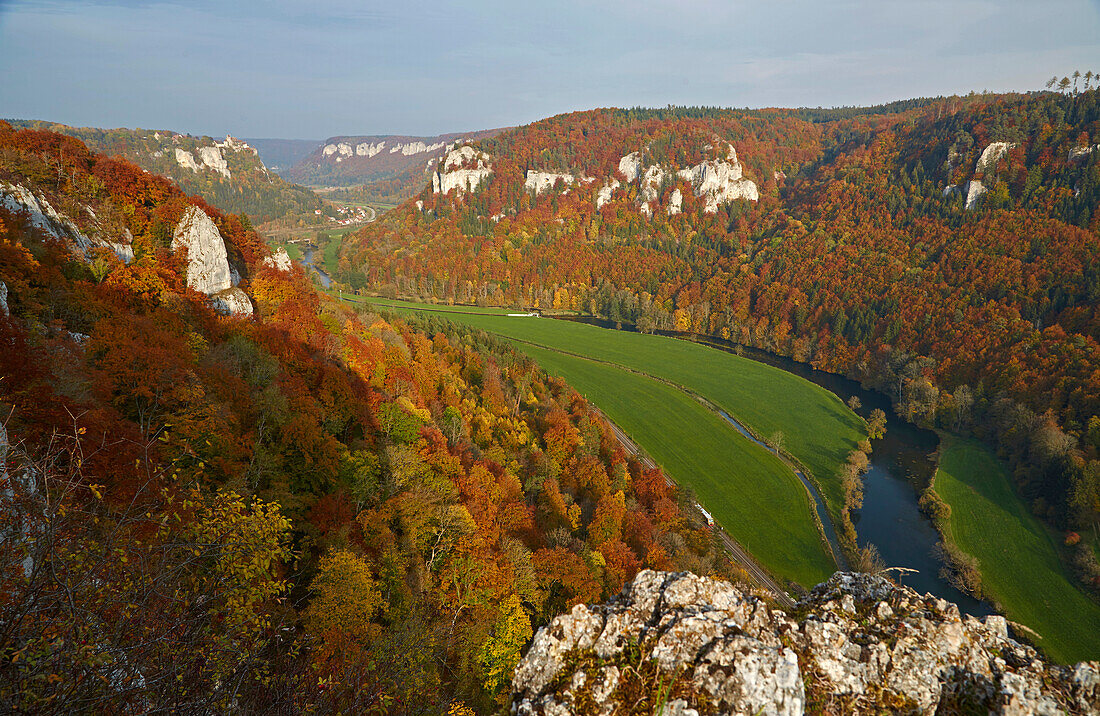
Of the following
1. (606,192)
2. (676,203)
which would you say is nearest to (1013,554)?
(676,203)

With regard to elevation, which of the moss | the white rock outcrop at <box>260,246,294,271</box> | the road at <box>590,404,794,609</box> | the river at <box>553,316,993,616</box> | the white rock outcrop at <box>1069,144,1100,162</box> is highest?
the white rock outcrop at <box>1069,144,1100,162</box>

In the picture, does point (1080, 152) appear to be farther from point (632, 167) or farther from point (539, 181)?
point (539, 181)

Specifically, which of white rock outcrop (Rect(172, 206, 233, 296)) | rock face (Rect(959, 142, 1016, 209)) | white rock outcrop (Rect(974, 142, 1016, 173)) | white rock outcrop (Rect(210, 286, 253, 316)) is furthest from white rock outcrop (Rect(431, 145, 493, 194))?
white rock outcrop (Rect(210, 286, 253, 316))

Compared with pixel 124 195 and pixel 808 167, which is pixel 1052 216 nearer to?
pixel 808 167

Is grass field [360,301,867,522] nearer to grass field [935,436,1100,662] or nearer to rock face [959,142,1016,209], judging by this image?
grass field [935,436,1100,662]

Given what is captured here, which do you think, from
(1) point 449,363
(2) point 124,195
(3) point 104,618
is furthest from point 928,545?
(2) point 124,195

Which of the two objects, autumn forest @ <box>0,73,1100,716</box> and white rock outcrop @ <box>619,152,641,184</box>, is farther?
white rock outcrop @ <box>619,152,641,184</box>

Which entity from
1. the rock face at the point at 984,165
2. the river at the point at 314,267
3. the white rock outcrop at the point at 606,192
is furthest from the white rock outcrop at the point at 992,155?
the river at the point at 314,267
